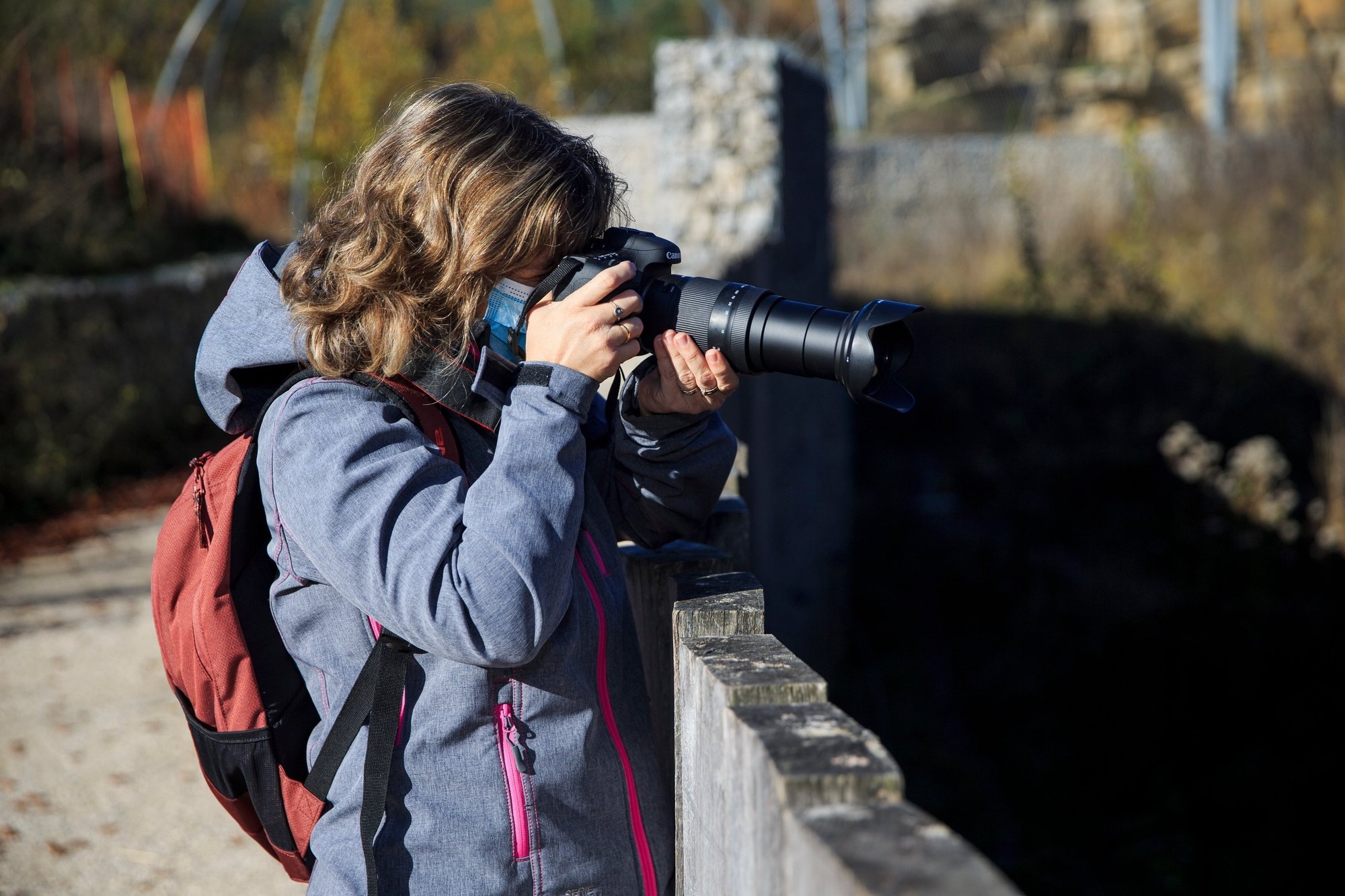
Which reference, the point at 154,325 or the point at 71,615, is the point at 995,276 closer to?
the point at 154,325

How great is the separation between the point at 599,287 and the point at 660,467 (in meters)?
0.31

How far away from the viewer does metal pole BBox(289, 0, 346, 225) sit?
10.5m

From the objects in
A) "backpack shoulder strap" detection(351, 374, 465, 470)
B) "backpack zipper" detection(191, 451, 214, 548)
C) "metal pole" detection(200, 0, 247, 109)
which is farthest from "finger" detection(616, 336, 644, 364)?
"metal pole" detection(200, 0, 247, 109)

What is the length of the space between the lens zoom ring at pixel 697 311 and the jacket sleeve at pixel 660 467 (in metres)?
0.09

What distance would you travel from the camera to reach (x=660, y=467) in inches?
A: 58.4

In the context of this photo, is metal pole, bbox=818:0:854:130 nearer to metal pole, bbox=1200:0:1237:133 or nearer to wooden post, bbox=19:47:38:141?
metal pole, bbox=1200:0:1237:133

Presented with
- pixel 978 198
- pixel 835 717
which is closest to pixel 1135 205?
pixel 978 198

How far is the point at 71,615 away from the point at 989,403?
708cm

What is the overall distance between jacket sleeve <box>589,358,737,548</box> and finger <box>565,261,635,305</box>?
0.19 m

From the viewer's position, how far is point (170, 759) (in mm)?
3518

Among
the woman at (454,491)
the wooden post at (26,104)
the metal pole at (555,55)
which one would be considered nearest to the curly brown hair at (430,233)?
the woman at (454,491)

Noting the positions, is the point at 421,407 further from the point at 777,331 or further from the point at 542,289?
the point at 777,331

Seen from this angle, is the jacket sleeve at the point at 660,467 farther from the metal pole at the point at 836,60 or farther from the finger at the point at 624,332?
the metal pole at the point at 836,60

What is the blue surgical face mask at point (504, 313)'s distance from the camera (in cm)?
129
